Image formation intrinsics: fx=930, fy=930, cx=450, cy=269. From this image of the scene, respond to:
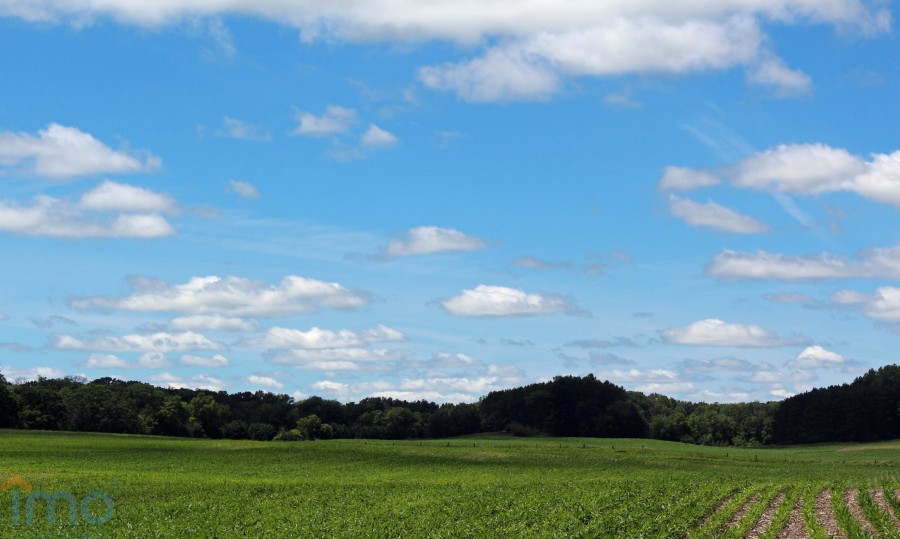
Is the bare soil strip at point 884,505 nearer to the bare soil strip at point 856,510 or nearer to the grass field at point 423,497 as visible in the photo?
the grass field at point 423,497

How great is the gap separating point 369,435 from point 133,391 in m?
36.5

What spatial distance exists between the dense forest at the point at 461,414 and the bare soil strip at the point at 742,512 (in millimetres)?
91856

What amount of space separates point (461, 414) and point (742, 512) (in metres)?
127

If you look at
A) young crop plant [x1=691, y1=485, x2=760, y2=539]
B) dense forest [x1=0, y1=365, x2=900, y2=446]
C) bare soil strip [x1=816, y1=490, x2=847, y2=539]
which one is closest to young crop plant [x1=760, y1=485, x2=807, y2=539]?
bare soil strip [x1=816, y1=490, x2=847, y2=539]

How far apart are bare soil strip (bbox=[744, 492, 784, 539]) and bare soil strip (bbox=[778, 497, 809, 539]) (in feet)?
2.14

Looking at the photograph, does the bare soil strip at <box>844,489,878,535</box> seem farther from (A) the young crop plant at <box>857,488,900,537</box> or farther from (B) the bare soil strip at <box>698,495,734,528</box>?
(B) the bare soil strip at <box>698,495,734,528</box>

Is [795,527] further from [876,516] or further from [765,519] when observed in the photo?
[876,516]

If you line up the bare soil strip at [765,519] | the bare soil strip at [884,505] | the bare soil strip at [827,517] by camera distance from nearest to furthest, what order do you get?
the bare soil strip at [827,517], the bare soil strip at [765,519], the bare soil strip at [884,505]

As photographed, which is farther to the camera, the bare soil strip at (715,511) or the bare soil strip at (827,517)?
the bare soil strip at (715,511)

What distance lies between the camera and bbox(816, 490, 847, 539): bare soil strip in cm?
3093

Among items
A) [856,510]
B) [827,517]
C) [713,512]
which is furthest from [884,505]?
[713,512]

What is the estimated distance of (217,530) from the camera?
32.7 meters

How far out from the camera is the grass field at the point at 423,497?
32.3m

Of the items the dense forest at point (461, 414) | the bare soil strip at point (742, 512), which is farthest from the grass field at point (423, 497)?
the dense forest at point (461, 414)
